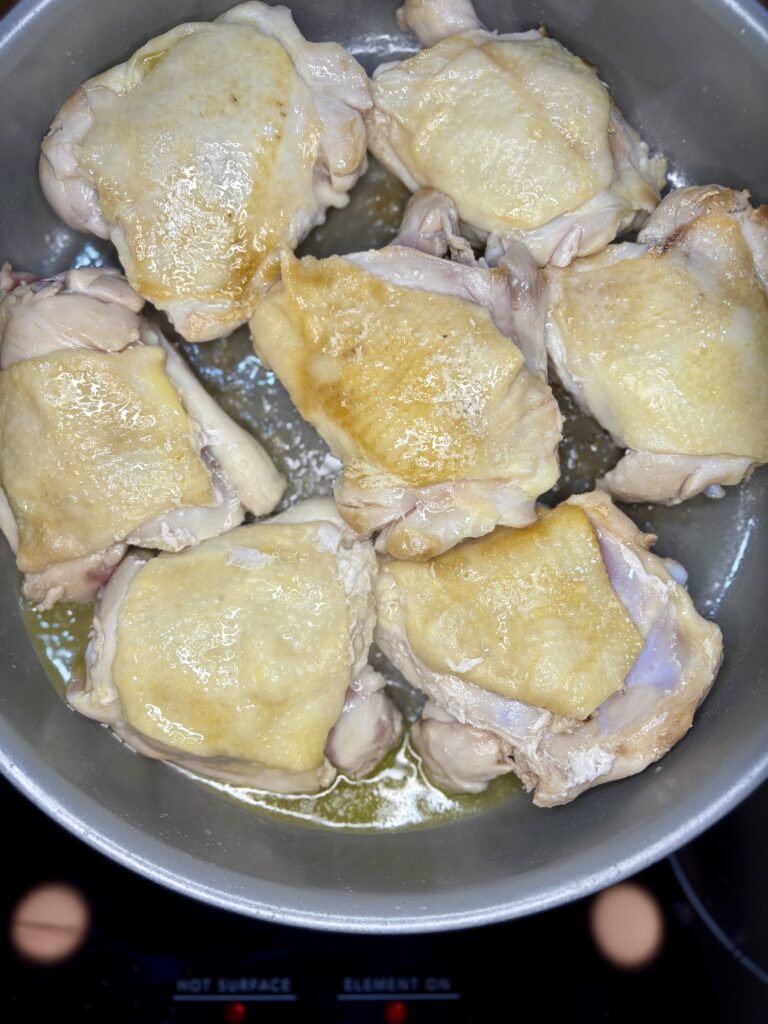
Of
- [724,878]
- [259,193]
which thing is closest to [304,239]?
[259,193]

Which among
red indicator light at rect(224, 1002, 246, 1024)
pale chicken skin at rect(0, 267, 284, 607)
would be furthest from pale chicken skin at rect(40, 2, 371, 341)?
red indicator light at rect(224, 1002, 246, 1024)

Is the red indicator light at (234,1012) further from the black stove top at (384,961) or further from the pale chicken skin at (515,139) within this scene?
the pale chicken skin at (515,139)

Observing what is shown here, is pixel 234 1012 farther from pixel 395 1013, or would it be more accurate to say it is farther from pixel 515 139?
pixel 515 139

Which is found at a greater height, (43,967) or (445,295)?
(445,295)

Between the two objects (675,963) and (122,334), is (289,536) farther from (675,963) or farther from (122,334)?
(675,963)

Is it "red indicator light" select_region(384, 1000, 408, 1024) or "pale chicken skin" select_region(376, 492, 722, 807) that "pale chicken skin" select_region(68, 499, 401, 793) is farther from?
"red indicator light" select_region(384, 1000, 408, 1024)

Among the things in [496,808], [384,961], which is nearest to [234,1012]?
[384,961]

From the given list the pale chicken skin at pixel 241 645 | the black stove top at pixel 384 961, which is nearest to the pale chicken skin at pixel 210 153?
the pale chicken skin at pixel 241 645
